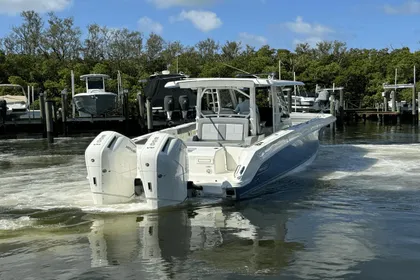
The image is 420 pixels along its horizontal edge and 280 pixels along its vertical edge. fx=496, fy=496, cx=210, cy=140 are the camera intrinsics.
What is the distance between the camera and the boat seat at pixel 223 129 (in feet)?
31.3

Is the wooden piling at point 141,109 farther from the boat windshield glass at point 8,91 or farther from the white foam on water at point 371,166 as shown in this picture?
the boat windshield glass at point 8,91

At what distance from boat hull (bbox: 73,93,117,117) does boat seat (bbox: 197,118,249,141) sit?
16.7 metres

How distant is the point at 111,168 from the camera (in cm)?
726

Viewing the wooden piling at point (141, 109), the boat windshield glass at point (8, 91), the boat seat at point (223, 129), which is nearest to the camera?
the boat seat at point (223, 129)

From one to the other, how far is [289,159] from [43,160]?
7.20 m

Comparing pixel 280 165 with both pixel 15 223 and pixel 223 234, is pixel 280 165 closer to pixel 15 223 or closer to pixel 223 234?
pixel 223 234

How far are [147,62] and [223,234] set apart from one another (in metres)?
37.0

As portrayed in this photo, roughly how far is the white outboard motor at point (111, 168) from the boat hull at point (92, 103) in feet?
60.9

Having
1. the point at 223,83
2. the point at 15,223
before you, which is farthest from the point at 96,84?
the point at 15,223

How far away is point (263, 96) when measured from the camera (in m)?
10.4

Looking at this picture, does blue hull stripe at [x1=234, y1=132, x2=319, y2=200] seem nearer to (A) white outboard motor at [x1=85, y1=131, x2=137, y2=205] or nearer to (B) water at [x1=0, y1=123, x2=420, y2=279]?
(B) water at [x1=0, y1=123, x2=420, y2=279]

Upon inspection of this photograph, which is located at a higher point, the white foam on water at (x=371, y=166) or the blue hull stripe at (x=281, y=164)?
the blue hull stripe at (x=281, y=164)

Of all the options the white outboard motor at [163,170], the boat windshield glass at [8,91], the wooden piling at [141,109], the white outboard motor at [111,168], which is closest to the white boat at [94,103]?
the wooden piling at [141,109]

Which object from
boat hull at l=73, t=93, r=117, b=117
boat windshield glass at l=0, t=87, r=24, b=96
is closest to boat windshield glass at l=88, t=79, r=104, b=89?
boat hull at l=73, t=93, r=117, b=117
